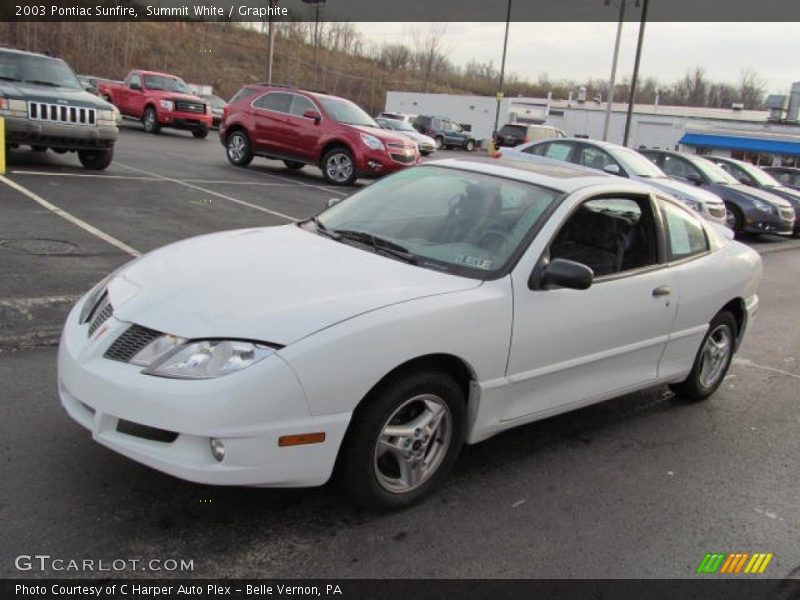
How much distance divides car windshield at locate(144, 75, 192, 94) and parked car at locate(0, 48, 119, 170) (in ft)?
41.4

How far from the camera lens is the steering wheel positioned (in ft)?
12.5

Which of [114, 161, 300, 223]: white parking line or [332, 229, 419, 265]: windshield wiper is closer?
[332, 229, 419, 265]: windshield wiper

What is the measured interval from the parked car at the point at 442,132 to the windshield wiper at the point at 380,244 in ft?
135

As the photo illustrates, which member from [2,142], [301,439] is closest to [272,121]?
[2,142]

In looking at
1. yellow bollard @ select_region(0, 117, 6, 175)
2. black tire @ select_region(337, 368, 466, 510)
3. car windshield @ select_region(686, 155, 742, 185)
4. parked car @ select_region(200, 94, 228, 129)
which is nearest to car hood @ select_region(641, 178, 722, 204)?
car windshield @ select_region(686, 155, 742, 185)

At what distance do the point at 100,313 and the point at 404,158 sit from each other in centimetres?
1239

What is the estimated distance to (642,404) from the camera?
5188 mm

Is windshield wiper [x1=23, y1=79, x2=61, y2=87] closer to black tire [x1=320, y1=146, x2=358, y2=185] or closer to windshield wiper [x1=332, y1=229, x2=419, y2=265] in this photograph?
black tire [x1=320, y1=146, x2=358, y2=185]

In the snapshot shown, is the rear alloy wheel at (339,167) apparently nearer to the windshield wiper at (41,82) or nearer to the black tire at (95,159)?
the black tire at (95,159)

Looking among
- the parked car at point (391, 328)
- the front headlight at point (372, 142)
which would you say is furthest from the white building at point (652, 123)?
the parked car at point (391, 328)

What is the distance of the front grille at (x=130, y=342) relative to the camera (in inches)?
117

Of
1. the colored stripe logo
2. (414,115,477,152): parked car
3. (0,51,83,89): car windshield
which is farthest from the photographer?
(414,115,477,152): parked car

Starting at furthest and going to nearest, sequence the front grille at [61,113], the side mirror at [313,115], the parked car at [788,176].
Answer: the parked car at [788,176] → the side mirror at [313,115] → the front grille at [61,113]

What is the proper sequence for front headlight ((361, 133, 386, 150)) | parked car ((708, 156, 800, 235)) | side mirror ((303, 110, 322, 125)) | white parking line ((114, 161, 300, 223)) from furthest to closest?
parked car ((708, 156, 800, 235)) < side mirror ((303, 110, 322, 125)) < front headlight ((361, 133, 386, 150)) < white parking line ((114, 161, 300, 223))
